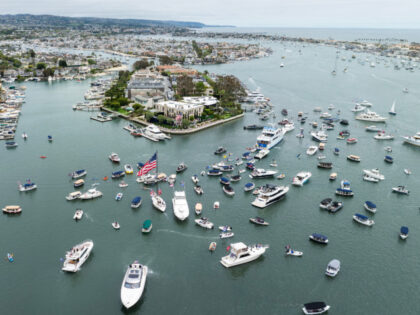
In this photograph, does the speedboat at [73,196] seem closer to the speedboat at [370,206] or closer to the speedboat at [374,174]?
the speedboat at [370,206]

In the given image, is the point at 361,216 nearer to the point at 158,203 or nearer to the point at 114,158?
the point at 158,203

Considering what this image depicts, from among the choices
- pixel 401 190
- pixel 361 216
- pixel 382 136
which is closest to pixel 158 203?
pixel 361 216

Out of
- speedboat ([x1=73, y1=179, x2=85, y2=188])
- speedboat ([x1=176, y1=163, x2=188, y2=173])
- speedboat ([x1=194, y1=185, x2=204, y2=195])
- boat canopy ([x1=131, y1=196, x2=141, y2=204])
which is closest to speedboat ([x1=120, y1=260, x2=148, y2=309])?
boat canopy ([x1=131, y1=196, x2=141, y2=204])

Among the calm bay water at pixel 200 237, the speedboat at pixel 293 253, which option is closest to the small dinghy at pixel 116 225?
the calm bay water at pixel 200 237

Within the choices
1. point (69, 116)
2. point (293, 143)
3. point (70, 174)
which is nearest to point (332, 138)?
point (293, 143)

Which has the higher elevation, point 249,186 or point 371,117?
point 371,117

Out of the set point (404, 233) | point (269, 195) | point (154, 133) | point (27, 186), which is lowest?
point (27, 186)
